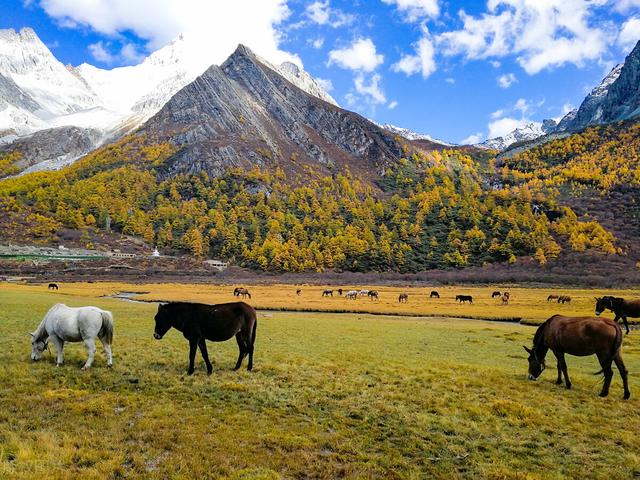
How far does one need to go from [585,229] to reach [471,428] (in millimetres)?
195167

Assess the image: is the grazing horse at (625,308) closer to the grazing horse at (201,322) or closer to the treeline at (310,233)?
the grazing horse at (201,322)

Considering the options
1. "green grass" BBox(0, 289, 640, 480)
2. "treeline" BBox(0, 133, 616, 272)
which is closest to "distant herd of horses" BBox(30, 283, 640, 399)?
"green grass" BBox(0, 289, 640, 480)

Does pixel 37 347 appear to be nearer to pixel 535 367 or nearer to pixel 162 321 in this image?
pixel 162 321

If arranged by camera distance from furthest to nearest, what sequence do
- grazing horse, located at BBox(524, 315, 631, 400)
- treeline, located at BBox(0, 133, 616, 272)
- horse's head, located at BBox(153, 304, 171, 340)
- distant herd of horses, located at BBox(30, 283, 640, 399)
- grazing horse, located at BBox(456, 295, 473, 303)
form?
treeline, located at BBox(0, 133, 616, 272)
grazing horse, located at BBox(456, 295, 473, 303)
horse's head, located at BBox(153, 304, 171, 340)
distant herd of horses, located at BBox(30, 283, 640, 399)
grazing horse, located at BBox(524, 315, 631, 400)

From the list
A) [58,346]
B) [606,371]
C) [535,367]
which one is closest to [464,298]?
[535,367]

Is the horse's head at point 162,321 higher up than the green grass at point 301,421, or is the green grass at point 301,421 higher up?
the horse's head at point 162,321

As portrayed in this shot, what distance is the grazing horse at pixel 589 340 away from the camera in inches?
517

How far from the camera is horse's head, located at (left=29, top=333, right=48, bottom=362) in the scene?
1522 cm

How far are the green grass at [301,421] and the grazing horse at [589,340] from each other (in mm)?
966

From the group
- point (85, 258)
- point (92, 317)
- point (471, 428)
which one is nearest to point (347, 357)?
point (471, 428)

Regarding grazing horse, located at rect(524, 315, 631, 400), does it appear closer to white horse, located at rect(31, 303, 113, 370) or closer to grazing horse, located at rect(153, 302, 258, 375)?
grazing horse, located at rect(153, 302, 258, 375)

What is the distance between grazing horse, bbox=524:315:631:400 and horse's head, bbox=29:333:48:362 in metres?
17.7

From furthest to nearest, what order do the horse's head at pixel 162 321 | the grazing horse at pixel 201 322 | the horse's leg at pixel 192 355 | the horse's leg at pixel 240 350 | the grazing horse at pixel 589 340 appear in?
1. the horse's leg at pixel 240 350
2. the horse's head at pixel 162 321
3. the grazing horse at pixel 201 322
4. the horse's leg at pixel 192 355
5. the grazing horse at pixel 589 340

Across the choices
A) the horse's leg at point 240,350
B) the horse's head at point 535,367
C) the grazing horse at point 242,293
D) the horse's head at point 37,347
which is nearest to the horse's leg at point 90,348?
the horse's head at point 37,347
